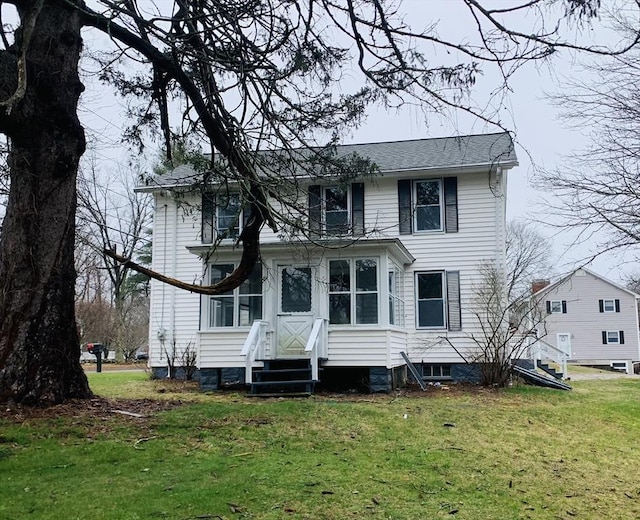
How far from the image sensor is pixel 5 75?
6.28 m

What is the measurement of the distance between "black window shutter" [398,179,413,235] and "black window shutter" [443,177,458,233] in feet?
2.83

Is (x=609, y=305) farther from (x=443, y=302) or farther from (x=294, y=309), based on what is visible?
(x=294, y=309)

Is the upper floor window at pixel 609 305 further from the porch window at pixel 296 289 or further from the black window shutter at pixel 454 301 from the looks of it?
the porch window at pixel 296 289

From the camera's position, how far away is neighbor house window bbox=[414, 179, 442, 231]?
549 inches

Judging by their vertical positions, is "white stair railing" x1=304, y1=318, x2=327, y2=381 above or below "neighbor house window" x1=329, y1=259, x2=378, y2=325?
below

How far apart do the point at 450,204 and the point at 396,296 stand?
272cm

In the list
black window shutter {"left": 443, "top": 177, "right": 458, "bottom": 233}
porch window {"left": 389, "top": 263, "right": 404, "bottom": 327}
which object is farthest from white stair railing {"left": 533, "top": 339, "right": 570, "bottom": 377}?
porch window {"left": 389, "top": 263, "right": 404, "bottom": 327}

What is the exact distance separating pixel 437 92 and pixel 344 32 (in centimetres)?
115

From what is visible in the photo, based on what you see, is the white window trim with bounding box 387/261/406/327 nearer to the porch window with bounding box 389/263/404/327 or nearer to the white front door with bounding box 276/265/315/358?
the porch window with bounding box 389/263/404/327

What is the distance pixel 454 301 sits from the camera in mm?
13555

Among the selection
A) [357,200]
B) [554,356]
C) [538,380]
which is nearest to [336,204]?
[357,200]

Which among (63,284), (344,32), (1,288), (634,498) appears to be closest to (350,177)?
(344,32)

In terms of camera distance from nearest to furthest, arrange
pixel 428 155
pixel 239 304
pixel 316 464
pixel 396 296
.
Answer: pixel 316 464, pixel 239 304, pixel 396 296, pixel 428 155

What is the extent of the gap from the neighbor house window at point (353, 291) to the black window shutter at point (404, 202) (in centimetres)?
261
